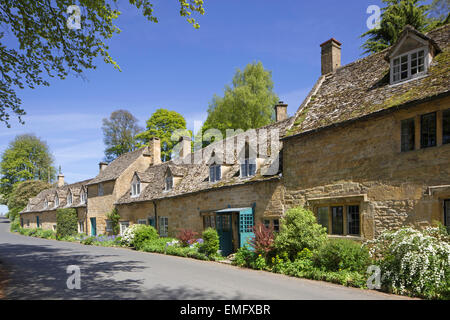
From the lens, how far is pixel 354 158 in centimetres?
1286

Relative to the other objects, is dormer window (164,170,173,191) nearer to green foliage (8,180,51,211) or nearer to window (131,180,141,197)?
window (131,180,141,197)

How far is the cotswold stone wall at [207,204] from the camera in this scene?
53.1ft

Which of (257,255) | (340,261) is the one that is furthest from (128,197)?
(340,261)

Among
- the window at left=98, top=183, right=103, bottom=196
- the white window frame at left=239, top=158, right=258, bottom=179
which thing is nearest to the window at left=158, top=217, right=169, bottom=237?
the white window frame at left=239, top=158, right=258, bottom=179

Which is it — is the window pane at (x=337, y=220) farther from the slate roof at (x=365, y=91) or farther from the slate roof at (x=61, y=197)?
the slate roof at (x=61, y=197)

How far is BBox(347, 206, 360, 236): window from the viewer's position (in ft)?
42.2

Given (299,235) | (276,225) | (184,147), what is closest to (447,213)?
(299,235)

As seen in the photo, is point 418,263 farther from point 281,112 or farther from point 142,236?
point 142,236

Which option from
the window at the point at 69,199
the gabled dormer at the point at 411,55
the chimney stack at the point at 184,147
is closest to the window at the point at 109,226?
the chimney stack at the point at 184,147

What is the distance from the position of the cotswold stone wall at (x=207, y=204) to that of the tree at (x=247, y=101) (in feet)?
54.8

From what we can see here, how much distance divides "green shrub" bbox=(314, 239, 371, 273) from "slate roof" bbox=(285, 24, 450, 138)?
4.73m

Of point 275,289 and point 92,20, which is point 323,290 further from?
point 92,20
